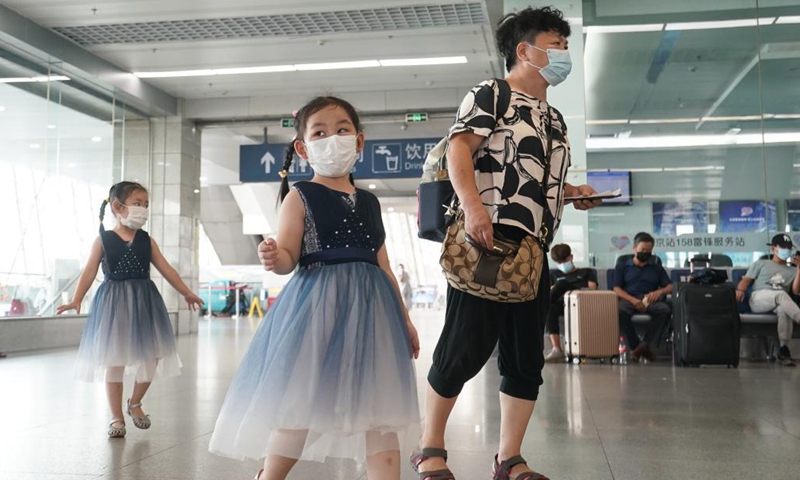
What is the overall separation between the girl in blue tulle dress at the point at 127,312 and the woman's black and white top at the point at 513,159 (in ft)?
6.38

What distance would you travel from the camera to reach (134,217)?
3818 mm

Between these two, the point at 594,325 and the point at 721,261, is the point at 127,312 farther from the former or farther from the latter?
the point at 721,261

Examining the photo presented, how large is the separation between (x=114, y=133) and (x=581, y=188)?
1166cm

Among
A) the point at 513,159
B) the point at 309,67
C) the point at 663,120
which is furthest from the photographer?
the point at 309,67

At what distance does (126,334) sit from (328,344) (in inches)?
81.9

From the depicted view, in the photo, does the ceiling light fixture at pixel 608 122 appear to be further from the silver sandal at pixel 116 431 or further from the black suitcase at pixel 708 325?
the silver sandal at pixel 116 431

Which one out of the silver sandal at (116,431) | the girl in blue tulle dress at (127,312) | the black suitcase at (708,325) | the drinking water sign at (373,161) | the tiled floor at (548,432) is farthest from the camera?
the drinking water sign at (373,161)

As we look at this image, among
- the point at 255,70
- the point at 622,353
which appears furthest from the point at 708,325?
the point at 255,70

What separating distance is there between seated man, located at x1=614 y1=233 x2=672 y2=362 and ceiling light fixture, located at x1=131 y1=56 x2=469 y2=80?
4905 mm

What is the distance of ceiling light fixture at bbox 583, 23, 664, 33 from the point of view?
30.1 feet

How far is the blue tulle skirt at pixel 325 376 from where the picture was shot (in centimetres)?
182

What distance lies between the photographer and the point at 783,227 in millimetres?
9000

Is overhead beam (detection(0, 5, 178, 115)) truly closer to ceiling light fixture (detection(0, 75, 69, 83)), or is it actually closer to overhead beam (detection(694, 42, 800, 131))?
ceiling light fixture (detection(0, 75, 69, 83))

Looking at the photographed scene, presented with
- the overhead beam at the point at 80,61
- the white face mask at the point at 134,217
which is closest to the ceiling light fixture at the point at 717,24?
the white face mask at the point at 134,217
